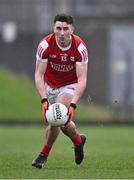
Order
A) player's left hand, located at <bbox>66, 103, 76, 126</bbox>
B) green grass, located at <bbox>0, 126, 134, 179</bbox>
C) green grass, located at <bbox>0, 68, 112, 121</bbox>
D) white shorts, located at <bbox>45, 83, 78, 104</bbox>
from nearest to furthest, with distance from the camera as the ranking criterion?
1. green grass, located at <bbox>0, 126, 134, 179</bbox>
2. player's left hand, located at <bbox>66, 103, 76, 126</bbox>
3. white shorts, located at <bbox>45, 83, 78, 104</bbox>
4. green grass, located at <bbox>0, 68, 112, 121</bbox>

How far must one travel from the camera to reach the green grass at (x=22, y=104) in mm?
36562

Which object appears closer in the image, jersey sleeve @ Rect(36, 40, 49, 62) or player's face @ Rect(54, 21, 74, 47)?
player's face @ Rect(54, 21, 74, 47)

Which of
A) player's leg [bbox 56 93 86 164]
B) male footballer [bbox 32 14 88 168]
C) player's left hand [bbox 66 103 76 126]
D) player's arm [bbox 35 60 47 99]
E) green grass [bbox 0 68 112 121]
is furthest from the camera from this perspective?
green grass [bbox 0 68 112 121]

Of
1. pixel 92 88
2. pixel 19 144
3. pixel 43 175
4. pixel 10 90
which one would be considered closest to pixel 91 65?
pixel 92 88

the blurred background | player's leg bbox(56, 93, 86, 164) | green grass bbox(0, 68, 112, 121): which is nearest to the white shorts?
A: player's leg bbox(56, 93, 86, 164)

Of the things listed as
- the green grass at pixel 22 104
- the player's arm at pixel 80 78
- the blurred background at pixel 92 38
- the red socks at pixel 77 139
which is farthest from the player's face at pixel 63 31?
the blurred background at pixel 92 38

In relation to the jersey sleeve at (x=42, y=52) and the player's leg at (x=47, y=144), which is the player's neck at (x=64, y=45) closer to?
the jersey sleeve at (x=42, y=52)

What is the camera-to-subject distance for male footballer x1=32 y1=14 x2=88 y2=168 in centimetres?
1414

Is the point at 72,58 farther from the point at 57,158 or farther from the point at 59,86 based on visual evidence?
the point at 57,158

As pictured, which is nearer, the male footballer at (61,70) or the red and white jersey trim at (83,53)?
the male footballer at (61,70)

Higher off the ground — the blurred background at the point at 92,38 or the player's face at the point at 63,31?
the player's face at the point at 63,31

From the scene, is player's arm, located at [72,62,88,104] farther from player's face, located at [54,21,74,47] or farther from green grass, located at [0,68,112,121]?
green grass, located at [0,68,112,121]

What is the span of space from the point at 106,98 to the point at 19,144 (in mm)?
25039

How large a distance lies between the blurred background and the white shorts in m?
30.3
